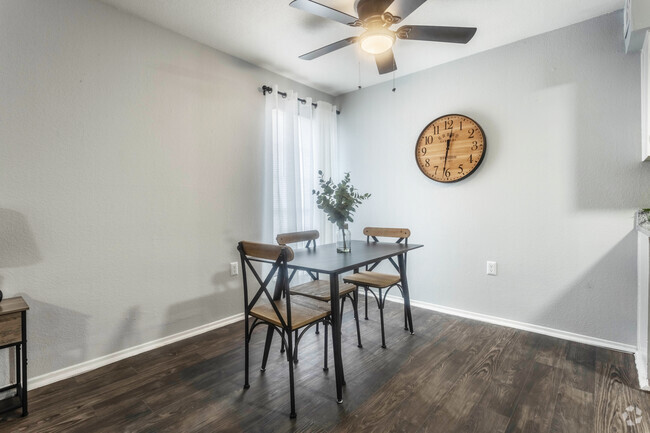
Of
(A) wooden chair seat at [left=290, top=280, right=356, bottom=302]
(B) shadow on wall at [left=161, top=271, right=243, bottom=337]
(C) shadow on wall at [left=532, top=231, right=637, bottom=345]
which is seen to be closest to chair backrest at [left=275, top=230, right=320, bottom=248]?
(A) wooden chair seat at [left=290, top=280, right=356, bottom=302]

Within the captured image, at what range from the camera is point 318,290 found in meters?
2.23

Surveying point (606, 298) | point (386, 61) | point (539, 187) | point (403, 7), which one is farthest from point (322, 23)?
point (606, 298)

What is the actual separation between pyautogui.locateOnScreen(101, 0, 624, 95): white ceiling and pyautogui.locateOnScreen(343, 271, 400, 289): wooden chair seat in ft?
6.42

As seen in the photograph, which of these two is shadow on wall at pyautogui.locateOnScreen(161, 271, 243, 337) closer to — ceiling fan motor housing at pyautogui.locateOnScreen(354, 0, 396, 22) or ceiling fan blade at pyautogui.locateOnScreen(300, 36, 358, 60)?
ceiling fan blade at pyautogui.locateOnScreen(300, 36, 358, 60)

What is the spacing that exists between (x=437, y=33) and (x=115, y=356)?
3.01m

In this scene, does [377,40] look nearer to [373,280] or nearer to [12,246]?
[373,280]

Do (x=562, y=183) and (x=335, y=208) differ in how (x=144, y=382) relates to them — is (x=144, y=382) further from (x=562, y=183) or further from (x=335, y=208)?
(x=562, y=183)

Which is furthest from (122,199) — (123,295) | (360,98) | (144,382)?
(360,98)

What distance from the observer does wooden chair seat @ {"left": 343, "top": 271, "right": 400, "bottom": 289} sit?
2.41 m

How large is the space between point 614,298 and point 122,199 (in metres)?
3.62

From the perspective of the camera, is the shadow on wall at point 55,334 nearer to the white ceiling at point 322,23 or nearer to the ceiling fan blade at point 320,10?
the white ceiling at point 322,23

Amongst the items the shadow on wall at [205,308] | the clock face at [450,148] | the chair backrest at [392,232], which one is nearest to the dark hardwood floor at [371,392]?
the shadow on wall at [205,308]

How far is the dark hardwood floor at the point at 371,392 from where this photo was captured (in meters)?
1.55

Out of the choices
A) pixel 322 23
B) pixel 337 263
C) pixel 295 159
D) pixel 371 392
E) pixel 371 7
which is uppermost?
pixel 322 23
